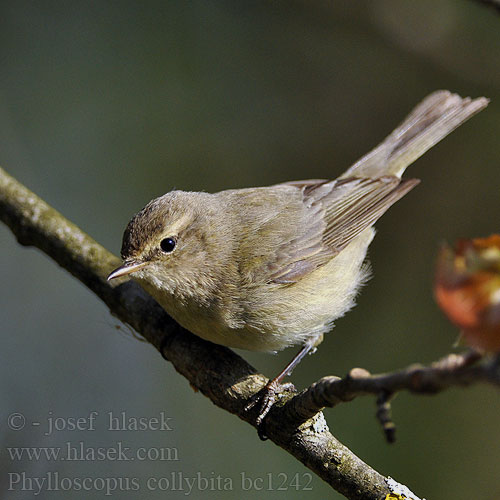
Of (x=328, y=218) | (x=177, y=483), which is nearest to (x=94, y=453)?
(x=177, y=483)

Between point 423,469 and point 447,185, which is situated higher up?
point 447,185

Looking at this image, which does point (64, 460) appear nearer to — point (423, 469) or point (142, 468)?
point (142, 468)

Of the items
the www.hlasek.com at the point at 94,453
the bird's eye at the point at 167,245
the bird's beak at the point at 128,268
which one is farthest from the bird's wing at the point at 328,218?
the www.hlasek.com at the point at 94,453

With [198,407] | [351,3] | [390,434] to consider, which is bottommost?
[390,434]

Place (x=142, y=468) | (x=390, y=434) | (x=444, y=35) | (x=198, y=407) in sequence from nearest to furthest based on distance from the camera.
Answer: (x=390, y=434) < (x=142, y=468) < (x=444, y=35) < (x=198, y=407)

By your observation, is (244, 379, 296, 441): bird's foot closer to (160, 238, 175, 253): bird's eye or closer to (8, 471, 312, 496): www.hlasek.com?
(160, 238, 175, 253): bird's eye

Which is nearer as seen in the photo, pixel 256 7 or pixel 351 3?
pixel 351 3

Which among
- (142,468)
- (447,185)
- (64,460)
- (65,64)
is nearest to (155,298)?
(64,460)

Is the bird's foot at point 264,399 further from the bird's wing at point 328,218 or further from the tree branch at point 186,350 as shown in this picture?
the bird's wing at point 328,218
